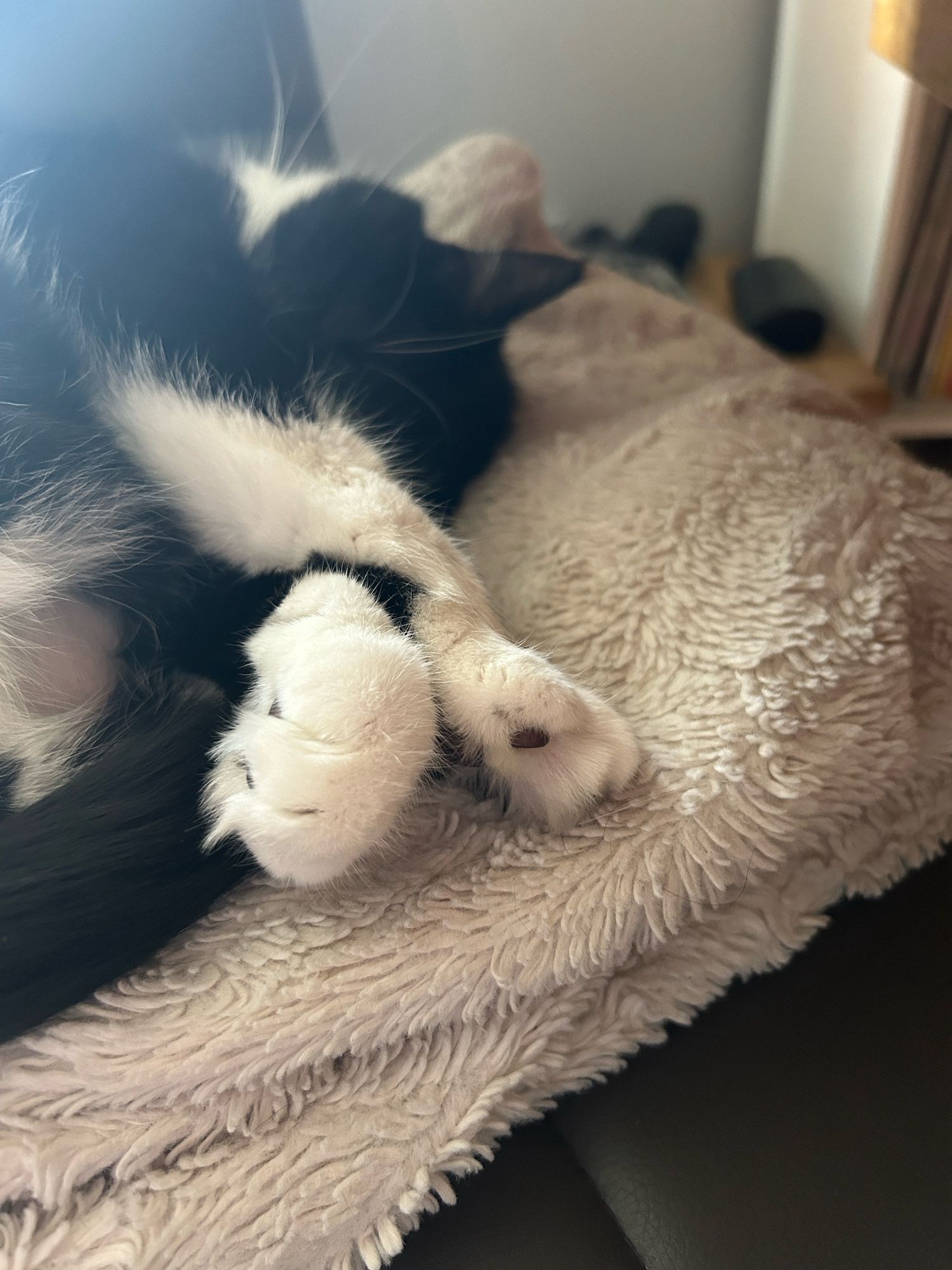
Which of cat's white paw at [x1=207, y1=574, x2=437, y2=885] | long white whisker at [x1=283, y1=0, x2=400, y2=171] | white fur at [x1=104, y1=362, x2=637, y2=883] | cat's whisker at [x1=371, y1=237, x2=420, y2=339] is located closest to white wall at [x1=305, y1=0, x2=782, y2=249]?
long white whisker at [x1=283, y1=0, x2=400, y2=171]

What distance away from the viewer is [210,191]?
22.2 inches

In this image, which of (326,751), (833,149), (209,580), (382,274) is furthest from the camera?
(833,149)

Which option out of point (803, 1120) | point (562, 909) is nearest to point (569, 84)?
point (562, 909)

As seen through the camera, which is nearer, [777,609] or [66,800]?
[66,800]

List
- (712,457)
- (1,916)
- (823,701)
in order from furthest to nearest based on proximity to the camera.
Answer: (712,457), (823,701), (1,916)

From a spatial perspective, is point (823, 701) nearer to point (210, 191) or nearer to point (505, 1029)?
point (505, 1029)

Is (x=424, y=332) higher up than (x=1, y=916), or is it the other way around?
(x=424, y=332)

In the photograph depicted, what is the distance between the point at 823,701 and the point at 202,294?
50cm

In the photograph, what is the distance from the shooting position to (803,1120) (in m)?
0.44

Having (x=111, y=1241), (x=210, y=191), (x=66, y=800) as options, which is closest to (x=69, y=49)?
(x=210, y=191)

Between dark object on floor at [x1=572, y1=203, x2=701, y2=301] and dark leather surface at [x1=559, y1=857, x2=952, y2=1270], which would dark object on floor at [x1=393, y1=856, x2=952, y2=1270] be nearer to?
dark leather surface at [x1=559, y1=857, x2=952, y2=1270]

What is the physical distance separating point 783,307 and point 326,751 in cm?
76

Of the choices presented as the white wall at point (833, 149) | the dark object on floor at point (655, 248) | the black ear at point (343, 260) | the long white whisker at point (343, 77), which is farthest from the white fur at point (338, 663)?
the white wall at point (833, 149)

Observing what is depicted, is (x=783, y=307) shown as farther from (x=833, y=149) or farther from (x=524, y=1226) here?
(x=524, y=1226)
